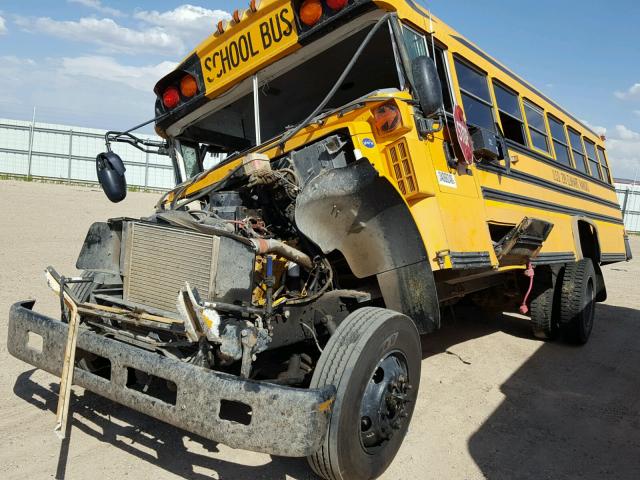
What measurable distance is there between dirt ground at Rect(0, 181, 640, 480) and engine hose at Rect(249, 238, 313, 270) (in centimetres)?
114

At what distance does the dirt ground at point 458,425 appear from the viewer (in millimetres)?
2797

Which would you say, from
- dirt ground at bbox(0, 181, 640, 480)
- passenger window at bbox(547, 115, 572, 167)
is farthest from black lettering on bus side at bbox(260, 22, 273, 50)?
passenger window at bbox(547, 115, 572, 167)

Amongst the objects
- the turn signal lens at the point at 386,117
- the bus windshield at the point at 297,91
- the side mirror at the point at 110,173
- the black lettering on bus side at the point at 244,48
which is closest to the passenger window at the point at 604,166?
the bus windshield at the point at 297,91

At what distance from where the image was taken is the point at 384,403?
2707 millimetres

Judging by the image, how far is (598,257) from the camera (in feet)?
20.5

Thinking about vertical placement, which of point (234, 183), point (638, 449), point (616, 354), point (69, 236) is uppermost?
point (69, 236)

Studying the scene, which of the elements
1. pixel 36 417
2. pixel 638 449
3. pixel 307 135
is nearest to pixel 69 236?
pixel 36 417

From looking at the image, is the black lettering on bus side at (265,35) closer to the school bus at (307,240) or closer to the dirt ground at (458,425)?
the school bus at (307,240)

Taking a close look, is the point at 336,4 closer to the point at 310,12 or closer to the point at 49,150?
the point at 310,12

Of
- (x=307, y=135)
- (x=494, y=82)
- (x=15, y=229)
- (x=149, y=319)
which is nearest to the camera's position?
(x=149, y=319)

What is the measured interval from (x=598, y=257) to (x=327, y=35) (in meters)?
4.70

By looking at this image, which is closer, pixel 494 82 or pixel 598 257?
pixel 494 82

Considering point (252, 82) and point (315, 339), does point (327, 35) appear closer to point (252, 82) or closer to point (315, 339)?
point (252, 82)

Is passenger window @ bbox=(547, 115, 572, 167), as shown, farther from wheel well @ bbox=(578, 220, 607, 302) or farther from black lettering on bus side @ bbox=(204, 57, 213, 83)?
black lettering on bus side @ bbox=(204, 57, 213, 83)
